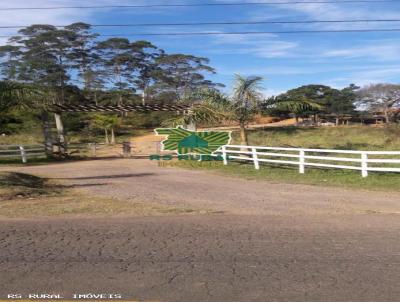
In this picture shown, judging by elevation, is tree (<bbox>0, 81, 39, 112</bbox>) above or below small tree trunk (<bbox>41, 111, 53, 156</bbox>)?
above

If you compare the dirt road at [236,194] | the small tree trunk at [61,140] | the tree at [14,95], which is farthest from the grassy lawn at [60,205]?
the small tree trunk at [61,140]

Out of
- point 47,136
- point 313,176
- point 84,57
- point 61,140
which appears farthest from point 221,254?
point 84,57

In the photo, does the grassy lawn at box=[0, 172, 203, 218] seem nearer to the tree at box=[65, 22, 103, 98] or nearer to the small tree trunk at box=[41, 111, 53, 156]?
the small tree trunk at box=[41, 111, 53, 156]

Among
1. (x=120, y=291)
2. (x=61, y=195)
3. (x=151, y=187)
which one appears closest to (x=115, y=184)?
(x=151, y=187)

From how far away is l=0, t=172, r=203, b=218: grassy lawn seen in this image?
9.85m

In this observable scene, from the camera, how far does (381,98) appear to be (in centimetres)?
8294

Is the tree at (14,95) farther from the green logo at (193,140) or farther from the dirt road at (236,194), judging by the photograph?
the dirt road at (236,194)

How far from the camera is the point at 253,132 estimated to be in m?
50.4

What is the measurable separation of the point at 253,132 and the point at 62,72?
1130 inches

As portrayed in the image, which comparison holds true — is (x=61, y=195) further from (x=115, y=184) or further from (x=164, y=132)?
(x=164, y=132)

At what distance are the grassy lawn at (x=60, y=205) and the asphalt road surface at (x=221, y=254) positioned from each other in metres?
0.68

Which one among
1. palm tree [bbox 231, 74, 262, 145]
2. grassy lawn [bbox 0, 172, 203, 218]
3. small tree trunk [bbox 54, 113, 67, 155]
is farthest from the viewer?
small tree trunk [bbox 54, 113, 67, 155]

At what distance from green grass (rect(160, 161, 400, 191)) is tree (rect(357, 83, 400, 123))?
6421cm

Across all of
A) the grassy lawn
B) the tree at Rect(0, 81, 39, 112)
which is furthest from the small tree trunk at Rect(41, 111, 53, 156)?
the grassy lawn
